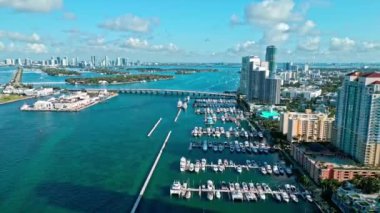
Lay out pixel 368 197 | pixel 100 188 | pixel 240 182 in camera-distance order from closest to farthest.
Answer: pixel 368 197
pixel 100 188
pixel 240 182

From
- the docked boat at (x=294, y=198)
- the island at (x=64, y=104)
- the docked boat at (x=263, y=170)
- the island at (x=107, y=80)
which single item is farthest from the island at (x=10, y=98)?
the docked boat at (x=294, y=198)

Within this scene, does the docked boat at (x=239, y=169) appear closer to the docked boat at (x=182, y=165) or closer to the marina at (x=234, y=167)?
the marina at (x=234, y=167)

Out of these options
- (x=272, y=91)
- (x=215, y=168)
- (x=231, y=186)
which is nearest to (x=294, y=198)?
(x=231, y=186)

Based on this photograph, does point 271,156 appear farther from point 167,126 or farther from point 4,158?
point 4,158

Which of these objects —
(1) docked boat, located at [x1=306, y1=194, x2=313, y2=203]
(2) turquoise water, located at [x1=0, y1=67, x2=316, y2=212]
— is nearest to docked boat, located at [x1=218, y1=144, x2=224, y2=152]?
(2) turquoise water, located at [x1=0, y1=67, x2=316, y2=212]

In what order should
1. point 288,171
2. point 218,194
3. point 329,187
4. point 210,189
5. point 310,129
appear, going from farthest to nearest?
point 310,129, point 288,171, point 210,189, point 329,187, point 218,194

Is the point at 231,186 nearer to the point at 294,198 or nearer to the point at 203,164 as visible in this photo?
the point at 294,198

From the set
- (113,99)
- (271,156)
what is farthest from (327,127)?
(113,99)
